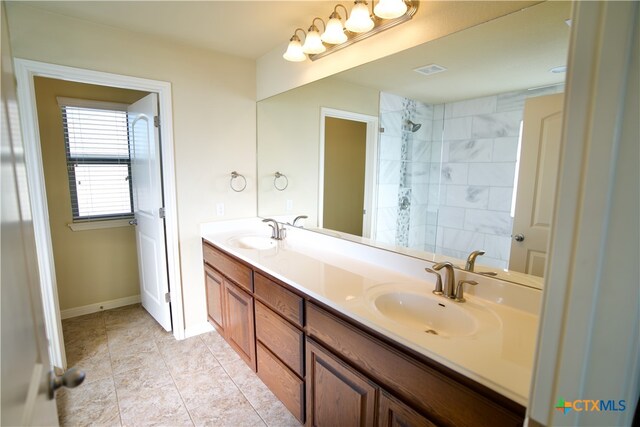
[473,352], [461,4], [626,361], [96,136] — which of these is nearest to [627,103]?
[626,361]

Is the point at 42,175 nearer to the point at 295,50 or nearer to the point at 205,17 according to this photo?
the point at 205,17

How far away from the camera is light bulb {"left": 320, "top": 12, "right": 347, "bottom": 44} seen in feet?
5.44

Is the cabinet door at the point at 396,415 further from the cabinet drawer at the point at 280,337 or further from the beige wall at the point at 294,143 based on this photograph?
the beige wall at the point at 294,143

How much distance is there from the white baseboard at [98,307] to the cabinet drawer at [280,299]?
2146 millimetres

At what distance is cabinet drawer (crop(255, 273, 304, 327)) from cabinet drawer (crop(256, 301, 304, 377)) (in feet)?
0.14

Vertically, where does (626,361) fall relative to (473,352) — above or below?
above

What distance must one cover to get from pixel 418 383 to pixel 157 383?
1869 millimetres

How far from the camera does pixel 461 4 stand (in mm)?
1271

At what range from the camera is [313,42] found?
184 cm

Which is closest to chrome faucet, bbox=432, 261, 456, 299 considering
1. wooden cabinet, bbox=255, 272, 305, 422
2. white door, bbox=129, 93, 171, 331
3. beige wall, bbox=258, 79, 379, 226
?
wooden cabinet, bbox=255, 272, 305, 422

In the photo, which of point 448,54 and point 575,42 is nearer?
point 575,42

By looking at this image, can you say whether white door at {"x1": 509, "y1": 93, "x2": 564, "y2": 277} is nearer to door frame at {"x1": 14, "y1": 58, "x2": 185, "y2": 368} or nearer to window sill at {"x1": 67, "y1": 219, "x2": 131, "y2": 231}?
door frame at {"x1": 14, "y1": 58, "x2": 185, "y2": 368}

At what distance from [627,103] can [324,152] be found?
204 centimetres

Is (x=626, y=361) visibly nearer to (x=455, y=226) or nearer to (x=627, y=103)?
(x=627, y=103)
